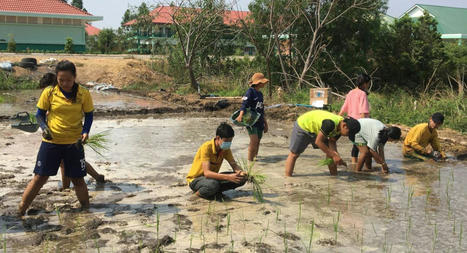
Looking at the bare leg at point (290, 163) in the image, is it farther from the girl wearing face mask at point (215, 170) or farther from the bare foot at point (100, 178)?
the bare foot at point (100, 178)

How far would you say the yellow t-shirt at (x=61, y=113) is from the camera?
193 inches

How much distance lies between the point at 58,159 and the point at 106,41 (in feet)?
120

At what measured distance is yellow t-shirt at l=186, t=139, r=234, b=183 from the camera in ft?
18.1

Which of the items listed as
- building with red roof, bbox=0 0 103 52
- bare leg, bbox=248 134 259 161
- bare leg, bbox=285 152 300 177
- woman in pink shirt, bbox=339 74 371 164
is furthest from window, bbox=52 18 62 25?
bare leg, bbox=285 152 300 177

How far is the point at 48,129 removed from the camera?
486cm

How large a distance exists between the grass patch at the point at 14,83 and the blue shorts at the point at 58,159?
17.3 m

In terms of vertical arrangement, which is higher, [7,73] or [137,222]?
[7,73]

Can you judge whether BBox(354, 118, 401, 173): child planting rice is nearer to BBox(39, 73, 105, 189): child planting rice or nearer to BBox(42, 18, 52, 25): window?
BBox(39, 73, 105, 189): child planting rice

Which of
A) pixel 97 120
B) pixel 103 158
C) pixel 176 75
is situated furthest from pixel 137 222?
pixel 176 75

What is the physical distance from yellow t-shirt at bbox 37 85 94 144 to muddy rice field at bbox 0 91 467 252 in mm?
810

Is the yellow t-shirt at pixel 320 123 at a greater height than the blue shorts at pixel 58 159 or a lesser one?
greater

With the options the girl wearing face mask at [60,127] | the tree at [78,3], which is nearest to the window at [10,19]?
the girl wearing face mask at [60,127]

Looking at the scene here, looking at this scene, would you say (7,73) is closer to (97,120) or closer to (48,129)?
(97,120)

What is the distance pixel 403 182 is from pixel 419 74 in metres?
14.7
